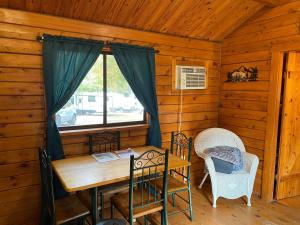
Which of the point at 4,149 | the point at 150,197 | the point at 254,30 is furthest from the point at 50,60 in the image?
the point at 254,30

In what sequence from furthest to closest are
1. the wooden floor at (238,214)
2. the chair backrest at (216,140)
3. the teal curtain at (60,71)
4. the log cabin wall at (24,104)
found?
Answer: the chair backrest at (216,140), the wooden floor at (238,214), the teal curtain at (60,71), the log cabin wall at (24,104)

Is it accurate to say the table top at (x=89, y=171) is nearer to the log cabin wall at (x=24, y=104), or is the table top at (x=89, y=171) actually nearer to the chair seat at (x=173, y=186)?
the chair seat at (x=173, y=186)

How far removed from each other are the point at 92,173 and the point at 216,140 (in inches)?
73.7

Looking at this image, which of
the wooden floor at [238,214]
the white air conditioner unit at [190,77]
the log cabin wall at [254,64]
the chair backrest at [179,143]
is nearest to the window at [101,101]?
the chair backrest at [179,143]

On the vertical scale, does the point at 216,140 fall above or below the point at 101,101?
below

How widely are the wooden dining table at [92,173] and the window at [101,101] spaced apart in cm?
52

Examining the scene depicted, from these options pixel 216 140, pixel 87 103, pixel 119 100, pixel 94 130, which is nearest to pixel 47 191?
pixel 94 130

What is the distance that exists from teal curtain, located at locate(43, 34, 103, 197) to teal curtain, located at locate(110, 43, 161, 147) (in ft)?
1.14

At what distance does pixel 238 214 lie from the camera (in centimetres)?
281

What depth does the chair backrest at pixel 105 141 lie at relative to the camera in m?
2.82

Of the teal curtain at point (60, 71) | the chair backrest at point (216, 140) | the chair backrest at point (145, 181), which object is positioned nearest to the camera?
the chair backrest at point (145, 181)

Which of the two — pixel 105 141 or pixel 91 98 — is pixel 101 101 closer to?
pixel 91 98

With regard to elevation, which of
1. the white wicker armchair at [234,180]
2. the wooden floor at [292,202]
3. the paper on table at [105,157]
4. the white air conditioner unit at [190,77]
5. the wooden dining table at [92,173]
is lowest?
the wooden floor at [292,202]

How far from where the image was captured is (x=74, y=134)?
263cm
